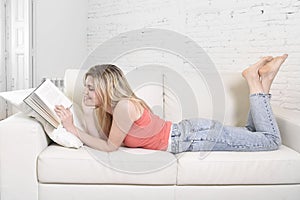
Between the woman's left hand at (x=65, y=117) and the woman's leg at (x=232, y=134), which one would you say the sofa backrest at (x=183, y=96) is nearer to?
the woman's leg at (x=232, y=134)

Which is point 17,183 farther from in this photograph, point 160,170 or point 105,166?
point 160,170

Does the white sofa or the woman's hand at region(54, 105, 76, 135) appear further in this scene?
the woman's hand at region(54, 105, 76, 135)

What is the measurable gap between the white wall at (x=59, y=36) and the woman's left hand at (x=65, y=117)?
7.25 feet

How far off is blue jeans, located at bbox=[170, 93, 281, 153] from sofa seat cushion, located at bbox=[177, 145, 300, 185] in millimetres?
139

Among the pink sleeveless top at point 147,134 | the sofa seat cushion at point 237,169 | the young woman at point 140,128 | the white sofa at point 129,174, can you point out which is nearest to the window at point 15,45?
the young woman at point 140,128

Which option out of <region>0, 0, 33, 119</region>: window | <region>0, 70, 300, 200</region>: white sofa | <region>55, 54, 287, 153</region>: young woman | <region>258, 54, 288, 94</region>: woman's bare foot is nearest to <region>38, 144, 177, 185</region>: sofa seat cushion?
<region>0, 70, 300, 200</region>: white sofa

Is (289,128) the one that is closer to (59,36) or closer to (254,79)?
Answer: (254,79)

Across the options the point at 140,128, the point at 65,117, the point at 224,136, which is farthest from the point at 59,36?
the point at 224,136

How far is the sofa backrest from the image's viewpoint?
8.34 feet

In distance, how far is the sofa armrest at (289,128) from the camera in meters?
2.22

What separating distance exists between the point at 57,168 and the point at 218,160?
806mm

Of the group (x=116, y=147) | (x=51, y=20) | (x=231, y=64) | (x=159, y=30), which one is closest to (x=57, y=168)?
(x=116, y=147)

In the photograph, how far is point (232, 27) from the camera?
3.45 meters

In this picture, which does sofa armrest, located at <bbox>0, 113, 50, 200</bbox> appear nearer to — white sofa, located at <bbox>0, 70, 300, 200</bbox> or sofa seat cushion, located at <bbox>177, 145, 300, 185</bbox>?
white sofa, located at <bbox>0, 70, 300, 200</bbox>
